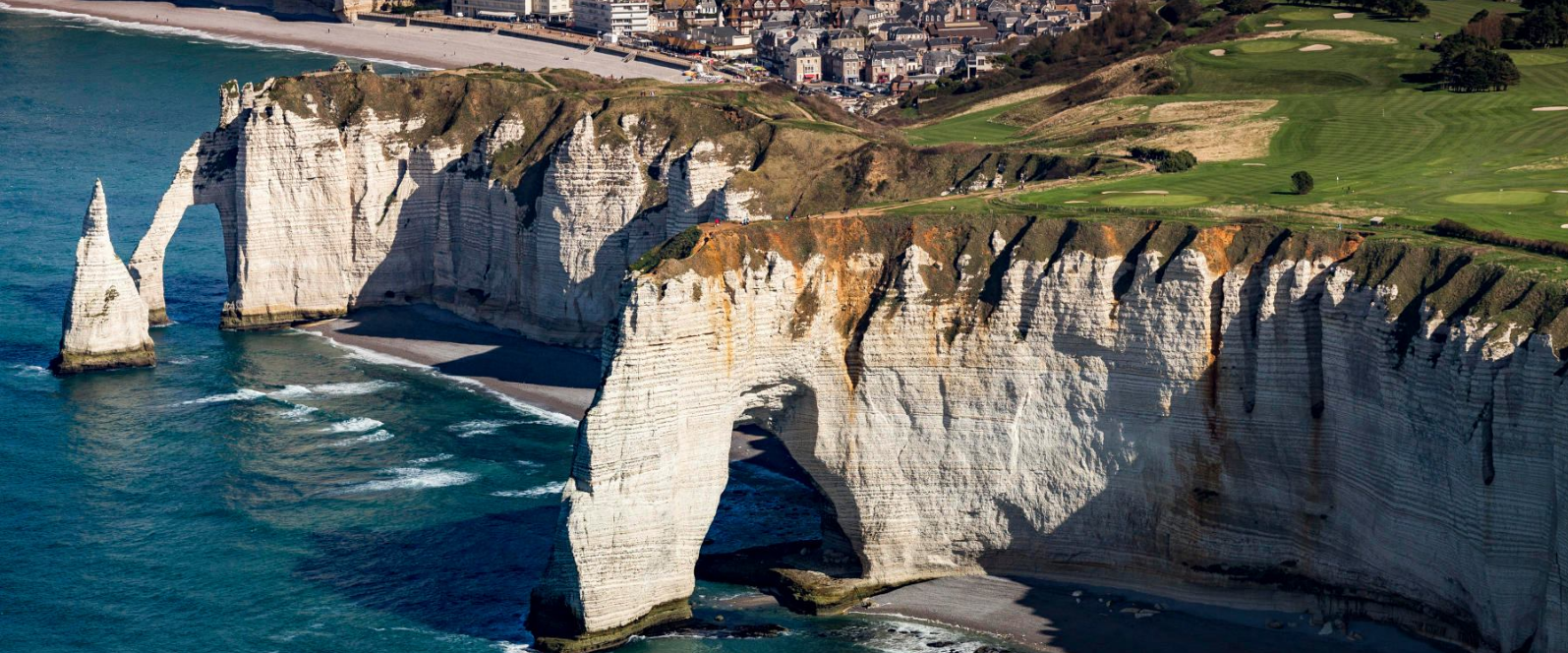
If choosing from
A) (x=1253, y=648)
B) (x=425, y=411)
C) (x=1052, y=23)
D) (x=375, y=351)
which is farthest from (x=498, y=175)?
(x=1052, y=23)

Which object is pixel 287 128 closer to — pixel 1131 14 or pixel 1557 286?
pixel 1131 14

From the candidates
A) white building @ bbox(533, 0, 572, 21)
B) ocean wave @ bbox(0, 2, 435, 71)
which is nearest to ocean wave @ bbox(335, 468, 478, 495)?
ocean wave @ bbox(0, 2, 435, 71)

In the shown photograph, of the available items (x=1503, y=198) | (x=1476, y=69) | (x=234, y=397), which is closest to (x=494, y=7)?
(x=234, y=397)

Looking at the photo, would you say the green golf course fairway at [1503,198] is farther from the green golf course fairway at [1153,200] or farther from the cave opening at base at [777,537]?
the cave opening at base at [777,537]

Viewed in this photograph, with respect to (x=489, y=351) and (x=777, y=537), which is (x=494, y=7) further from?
(x=777, y=537)

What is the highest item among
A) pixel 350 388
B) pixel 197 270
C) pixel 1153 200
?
pixel 1153 200

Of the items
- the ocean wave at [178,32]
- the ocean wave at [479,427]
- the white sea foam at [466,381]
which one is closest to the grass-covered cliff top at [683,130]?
the white sea foam at [466,381]
